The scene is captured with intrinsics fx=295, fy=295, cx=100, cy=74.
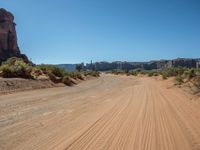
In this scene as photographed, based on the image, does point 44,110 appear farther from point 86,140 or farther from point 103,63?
point 103,63

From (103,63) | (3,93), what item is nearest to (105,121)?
(3,93)

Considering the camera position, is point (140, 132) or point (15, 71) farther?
point (15, 71)

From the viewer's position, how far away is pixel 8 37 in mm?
73125

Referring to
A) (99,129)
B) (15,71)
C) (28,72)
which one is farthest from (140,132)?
(28,72)

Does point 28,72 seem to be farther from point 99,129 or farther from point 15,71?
point 99,129

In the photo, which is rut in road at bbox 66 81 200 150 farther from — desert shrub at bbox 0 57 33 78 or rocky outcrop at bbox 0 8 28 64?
rocky outcrop at bbox 0 8 28 64

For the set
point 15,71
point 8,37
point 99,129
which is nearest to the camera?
point 99,129

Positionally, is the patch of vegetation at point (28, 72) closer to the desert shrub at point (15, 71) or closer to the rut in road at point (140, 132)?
the desert shrub at point (15, 71)

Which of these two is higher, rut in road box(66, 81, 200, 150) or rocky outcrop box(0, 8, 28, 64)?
rocky outcrop box(0, 8, 28, 64)


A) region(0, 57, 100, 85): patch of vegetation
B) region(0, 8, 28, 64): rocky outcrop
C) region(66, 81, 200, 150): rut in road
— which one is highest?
region(0, 8, 28, 64): rocky outcrop

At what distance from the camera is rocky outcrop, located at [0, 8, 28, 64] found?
69.7 m

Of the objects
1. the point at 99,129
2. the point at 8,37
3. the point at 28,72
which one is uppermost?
the point at 8,37

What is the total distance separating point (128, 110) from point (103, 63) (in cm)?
18301

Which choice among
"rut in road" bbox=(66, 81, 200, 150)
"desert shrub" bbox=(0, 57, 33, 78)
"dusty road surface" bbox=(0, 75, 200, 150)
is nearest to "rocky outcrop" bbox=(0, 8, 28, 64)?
"desert shrub" bbox=(0, 57, 33, 78)
